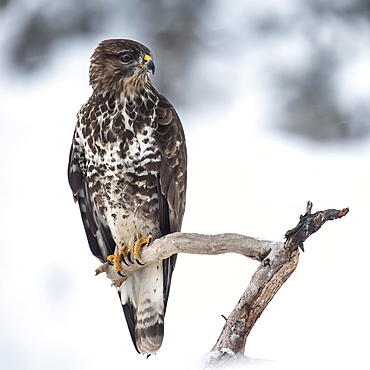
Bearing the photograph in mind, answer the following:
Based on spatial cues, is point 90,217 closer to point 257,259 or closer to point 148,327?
point 148,327

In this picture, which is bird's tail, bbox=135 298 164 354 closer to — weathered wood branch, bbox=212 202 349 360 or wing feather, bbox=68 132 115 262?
wing feather, bbox=68 132 115 262

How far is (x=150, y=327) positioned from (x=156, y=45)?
2.78 metres

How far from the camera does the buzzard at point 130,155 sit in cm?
333

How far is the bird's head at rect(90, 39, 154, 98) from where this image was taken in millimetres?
3346

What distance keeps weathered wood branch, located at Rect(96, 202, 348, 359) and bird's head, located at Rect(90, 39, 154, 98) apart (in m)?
0.98

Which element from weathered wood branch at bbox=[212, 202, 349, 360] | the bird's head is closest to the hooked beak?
the bird's head

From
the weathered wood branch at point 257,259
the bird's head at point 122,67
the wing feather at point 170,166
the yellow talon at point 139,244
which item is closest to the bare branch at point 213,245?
the weathered wood branch at point 257,259

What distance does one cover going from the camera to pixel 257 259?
8.75 ft

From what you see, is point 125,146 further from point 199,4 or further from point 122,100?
point 199,4

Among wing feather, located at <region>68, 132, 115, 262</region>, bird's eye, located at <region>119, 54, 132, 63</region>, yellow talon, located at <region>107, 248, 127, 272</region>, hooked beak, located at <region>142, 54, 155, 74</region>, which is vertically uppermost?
bird's eye, located at <region>119, 54, 132, 63</region>

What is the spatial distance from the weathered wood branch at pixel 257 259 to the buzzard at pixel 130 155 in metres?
0.66

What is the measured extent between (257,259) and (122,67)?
51.9 inches

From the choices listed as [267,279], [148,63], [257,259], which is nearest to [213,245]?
[257,259]

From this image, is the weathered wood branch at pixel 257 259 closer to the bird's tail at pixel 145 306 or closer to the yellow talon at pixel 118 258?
the yellow talon at pixel 118 258
